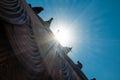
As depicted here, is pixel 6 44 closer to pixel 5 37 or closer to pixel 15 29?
pixel 5 37

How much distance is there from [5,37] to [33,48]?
2.73ft

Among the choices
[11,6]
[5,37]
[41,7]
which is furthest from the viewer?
[41,7]

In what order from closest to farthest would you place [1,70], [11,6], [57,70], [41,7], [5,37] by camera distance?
[1,70] → [5,37] → [11,6] → [57,70] → [41,7]

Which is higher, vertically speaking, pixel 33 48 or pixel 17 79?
pixel 33 48

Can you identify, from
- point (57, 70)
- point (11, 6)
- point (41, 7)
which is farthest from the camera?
point (41, 7)

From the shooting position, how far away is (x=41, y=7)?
34.1 ft

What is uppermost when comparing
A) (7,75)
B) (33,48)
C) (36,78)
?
(33,48)

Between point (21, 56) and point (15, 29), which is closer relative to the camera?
point (21, 56)

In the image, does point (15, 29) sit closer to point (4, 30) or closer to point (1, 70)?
point (4, 30)

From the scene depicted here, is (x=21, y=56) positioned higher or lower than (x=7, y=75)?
higher

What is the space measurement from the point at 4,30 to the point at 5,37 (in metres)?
0.16

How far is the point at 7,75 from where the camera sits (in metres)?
3.30

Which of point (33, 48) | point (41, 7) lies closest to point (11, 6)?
point (33, 48)

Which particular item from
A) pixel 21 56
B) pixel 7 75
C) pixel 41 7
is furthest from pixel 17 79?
pixel 41 7
